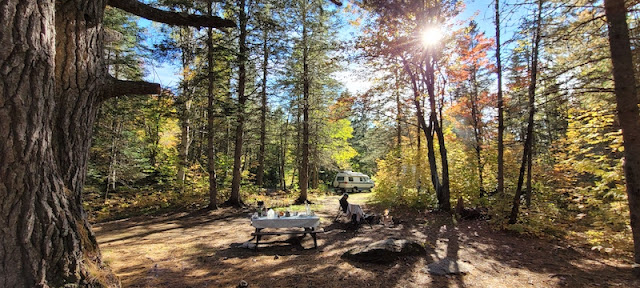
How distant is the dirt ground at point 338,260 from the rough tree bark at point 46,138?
2009 millimetres

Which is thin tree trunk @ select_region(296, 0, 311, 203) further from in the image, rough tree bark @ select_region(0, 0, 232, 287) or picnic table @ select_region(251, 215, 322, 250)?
rough tree bark @ select_region(0, 0, 232, 287)

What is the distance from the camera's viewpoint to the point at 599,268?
495 cm

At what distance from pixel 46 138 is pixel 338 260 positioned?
444 centimetres

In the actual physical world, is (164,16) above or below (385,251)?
above

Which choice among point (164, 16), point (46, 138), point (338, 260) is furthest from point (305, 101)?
point (46, 138)

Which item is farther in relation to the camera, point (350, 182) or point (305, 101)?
point (350, 182)

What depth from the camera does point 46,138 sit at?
2.14 meters

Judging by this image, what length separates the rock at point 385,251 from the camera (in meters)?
4.93

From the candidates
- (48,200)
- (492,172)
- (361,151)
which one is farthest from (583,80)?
(361,151)

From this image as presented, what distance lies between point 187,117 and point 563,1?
38.3ft

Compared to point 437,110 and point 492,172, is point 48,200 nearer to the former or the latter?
point 437,110

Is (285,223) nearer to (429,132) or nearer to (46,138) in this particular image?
(46,138)

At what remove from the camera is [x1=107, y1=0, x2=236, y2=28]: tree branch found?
302cm

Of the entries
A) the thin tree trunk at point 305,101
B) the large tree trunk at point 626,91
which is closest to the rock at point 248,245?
the large tree trunk at point 626,91
